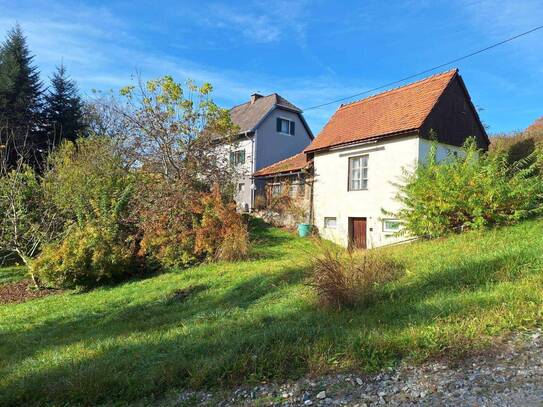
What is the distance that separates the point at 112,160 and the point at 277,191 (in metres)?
8.72

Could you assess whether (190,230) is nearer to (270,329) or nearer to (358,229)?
(358,229)

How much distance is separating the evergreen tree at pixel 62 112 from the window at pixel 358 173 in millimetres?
19254

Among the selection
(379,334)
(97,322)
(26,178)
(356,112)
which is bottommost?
(97,322)

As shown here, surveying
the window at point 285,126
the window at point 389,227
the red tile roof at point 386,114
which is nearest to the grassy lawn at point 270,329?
the window at point 389,227

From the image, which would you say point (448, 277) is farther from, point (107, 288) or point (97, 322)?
point (107, 288)

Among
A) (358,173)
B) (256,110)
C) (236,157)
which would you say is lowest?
(358,173)

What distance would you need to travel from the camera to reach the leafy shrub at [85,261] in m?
13.1

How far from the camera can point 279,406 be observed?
11.5 ft

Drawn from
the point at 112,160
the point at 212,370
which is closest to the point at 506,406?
the point at 212,370

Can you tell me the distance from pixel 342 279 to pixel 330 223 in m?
13.8

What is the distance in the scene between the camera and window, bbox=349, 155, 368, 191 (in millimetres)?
17750

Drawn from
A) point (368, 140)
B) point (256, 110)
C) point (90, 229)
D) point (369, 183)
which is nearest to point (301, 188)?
point (369, 183)

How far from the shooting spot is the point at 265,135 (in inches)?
1102

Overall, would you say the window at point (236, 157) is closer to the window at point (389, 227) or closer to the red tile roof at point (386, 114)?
the red tile roof at point (386, 114)
